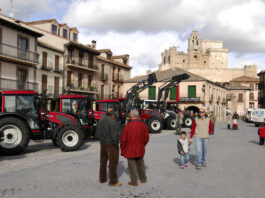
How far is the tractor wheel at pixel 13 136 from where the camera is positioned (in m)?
9.66

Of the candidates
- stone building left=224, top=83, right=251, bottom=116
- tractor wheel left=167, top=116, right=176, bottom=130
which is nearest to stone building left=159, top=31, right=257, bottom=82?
stone building left=224, top=83, right=251, bottom=116

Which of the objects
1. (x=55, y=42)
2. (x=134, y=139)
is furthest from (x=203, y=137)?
(x=55, y=42)

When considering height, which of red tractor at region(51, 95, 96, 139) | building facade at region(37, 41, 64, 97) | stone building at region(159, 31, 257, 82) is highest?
stone building at region(159, 31, 257, 82)

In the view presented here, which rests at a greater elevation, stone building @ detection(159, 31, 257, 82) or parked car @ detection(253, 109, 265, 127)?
stone building @ detection(159, 31, 257, 82)

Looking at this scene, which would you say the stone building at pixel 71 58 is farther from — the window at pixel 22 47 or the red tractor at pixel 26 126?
the red tractor at pixel 26 126

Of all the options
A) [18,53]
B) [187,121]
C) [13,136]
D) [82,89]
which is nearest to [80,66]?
[82,89]

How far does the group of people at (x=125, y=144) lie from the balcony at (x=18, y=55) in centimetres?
1860

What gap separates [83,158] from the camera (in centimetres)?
911

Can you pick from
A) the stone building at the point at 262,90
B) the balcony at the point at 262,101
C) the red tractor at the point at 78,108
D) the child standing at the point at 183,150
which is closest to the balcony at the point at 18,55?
the red tractor at the point at 78,108

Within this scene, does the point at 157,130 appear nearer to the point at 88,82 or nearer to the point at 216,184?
the point at 216,184

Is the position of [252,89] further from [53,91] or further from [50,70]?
[50,70]

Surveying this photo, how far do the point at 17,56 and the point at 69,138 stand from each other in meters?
15.1

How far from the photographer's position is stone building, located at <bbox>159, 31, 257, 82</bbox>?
93.9m

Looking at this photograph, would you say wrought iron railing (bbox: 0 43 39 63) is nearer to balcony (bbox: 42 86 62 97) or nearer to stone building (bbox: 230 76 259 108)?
balcony (bbox: 42 86 62 97)
